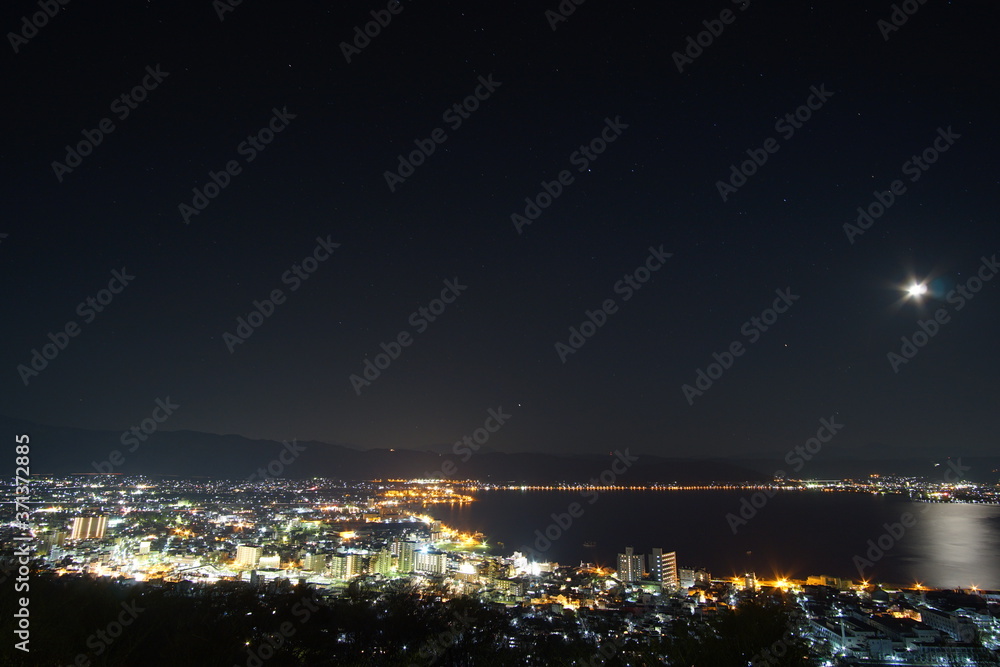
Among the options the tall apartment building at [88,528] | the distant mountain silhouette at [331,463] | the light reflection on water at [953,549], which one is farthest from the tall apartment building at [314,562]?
the distant mountain silhouette at [331,463]

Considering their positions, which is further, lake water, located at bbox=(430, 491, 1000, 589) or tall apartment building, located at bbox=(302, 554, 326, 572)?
lake water, located at bbox=(430, 491, 1000, 589)

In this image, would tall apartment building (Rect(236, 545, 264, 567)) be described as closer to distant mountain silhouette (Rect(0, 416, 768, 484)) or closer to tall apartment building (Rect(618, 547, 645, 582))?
tall apartment building (Rect(618, 547, 645, 582))

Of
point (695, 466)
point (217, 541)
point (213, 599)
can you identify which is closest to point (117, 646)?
point (213, 599)

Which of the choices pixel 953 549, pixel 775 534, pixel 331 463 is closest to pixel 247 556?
pixel 775 534

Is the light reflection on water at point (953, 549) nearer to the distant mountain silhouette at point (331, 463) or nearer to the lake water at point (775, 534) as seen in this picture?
the lake water at point (775, 534)

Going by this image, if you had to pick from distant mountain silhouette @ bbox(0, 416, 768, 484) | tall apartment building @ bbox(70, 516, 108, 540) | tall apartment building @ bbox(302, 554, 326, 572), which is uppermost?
distant mountain silhouette @ bbox(0, 416, 768, 484)

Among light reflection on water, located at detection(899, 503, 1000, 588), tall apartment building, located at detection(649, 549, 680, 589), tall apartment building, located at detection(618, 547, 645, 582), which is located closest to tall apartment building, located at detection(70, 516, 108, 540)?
tall apartment building, located at detection(618, 547, 645, 582)

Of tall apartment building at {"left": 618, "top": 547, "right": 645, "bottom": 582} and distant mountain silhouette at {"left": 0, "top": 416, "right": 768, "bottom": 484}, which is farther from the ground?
distant mountain silhouette at {"left": 0, "top": 416, "right": 768, "bottom": 484}

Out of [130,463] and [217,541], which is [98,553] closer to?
[217,541]
